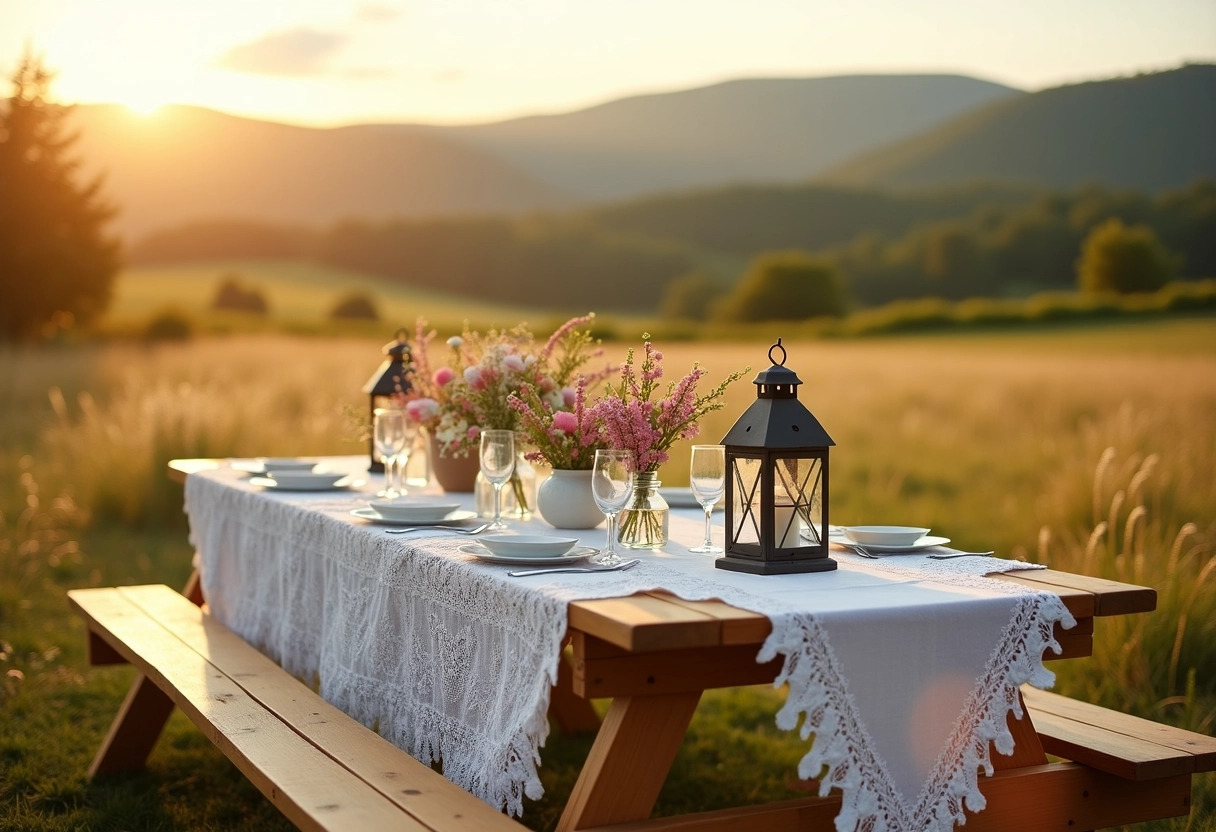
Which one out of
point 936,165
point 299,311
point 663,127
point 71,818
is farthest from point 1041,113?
point 71,818

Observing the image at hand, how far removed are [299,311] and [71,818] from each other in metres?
27.8

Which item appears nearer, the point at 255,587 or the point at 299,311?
the point at 255,587

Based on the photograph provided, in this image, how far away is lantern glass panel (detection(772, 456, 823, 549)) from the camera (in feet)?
8.18

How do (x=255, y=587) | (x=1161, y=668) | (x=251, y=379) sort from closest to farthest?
(x=255, y=587)
(x=1161, y=668)
(x=251, y=379)

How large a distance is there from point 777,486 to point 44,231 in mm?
25352

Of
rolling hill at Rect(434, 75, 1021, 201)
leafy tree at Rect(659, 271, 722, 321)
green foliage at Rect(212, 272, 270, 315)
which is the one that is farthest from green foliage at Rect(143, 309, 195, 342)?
leafy tree at Rect(659, 271, 722, 321)

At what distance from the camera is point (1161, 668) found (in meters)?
4.42

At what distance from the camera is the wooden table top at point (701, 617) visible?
1.99m

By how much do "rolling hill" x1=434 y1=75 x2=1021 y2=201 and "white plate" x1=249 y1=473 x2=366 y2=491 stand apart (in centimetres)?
3129

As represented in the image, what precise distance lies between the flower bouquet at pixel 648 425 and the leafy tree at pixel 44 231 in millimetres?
24274

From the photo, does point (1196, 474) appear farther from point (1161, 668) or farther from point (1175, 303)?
point (1175, 303)

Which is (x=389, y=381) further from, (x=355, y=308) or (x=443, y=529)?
(x=355, y=308)

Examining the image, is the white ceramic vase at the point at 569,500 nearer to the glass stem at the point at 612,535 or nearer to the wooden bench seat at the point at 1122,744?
the glass stem at the point at 612,535

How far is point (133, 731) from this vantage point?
411cm
